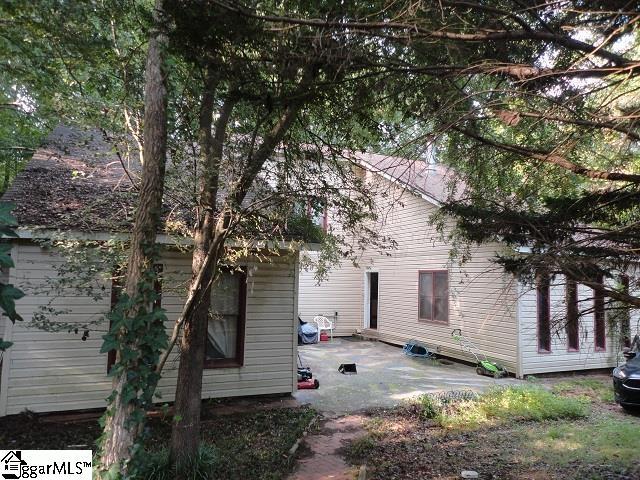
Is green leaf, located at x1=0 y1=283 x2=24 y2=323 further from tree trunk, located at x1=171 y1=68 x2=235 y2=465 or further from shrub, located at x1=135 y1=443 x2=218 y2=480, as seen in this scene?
shrub, located at x1=135 y1=443 x2=218 y2=480

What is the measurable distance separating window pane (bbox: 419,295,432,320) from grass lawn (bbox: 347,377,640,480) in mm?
5257

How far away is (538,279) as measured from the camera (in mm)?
4871

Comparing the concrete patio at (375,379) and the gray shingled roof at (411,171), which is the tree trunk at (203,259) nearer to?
the gray shingled roof at (411,171)

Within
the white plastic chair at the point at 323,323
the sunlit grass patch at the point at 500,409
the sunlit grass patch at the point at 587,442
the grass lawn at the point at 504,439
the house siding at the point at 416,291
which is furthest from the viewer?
the white plastic chair at the point at 323,323

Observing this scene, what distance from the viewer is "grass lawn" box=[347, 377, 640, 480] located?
530cm

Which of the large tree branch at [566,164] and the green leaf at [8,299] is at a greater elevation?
the large tree branch at [566,164]

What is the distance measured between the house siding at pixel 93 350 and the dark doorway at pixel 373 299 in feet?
30.4

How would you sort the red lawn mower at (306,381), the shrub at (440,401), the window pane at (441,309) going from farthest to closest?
the window pane at (441,309), the red lawn mower at (306,381), the shrub at (440,401)

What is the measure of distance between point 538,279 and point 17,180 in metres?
8.66

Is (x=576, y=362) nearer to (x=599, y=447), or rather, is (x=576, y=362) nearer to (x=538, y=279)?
(x=599, y=447)

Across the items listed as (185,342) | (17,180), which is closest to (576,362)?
(185,342)

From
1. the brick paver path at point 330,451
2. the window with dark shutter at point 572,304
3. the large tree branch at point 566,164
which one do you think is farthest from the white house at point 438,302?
the brick paver path at point 330,451

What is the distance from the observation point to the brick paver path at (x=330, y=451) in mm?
5090

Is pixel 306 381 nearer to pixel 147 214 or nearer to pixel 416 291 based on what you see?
pixel 147 214
